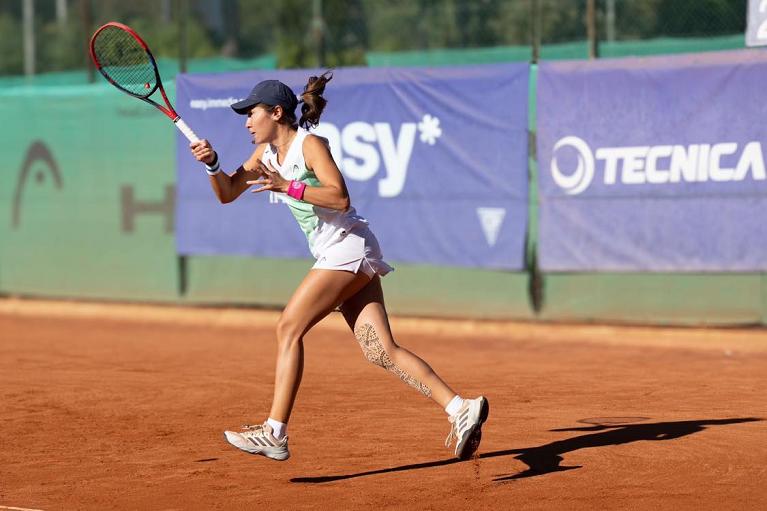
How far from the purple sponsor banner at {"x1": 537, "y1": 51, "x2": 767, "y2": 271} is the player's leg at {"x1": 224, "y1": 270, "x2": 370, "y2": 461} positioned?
18.3 ft

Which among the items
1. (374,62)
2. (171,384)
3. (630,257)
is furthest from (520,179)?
(374,62)

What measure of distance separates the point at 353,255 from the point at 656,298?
19.1 feet

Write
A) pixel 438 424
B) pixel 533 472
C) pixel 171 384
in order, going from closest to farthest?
1. pixel 533 472
2. pixel 438 424
3. pixel 171 384

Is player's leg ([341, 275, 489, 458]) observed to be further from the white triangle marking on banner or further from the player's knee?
the white triangle marking on banner

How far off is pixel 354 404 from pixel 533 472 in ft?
Result: 7.67

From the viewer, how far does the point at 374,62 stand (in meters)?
19.0

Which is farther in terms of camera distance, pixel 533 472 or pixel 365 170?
pixel 365 170

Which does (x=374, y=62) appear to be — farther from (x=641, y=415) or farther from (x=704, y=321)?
(x=641, y=415)

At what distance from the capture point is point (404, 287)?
13.1 m

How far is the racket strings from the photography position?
789 centimetres

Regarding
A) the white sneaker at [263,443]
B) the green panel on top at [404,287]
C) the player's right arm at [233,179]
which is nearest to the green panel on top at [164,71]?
the green panel on top at [404,287]

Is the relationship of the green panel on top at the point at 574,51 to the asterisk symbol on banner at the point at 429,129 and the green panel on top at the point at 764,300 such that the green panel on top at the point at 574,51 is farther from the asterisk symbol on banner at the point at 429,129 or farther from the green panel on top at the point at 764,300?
the green panel on top at the point at 764,300

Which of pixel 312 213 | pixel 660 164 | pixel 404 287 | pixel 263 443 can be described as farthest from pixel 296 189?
pixel 404 287

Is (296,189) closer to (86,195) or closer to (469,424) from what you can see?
(469,424)
